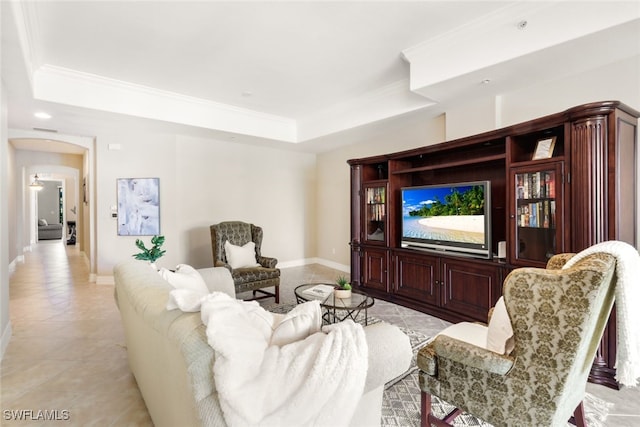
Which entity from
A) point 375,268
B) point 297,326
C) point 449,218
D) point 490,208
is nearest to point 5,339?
point 297,326

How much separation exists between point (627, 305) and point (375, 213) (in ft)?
10.9

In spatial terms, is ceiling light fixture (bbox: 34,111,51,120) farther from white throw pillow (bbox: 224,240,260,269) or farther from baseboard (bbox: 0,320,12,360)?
white throw pillow (bbox: 224,240,260,269)

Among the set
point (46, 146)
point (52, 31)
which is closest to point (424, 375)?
point (52, 31)

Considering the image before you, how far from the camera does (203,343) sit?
1038 millimetres

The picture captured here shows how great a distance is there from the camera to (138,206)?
17.2 feet

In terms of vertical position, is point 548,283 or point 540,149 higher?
point 540,149

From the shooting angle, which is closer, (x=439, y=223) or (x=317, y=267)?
(x=439, y=223)

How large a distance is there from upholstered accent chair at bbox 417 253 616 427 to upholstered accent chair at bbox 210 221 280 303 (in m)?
2.86

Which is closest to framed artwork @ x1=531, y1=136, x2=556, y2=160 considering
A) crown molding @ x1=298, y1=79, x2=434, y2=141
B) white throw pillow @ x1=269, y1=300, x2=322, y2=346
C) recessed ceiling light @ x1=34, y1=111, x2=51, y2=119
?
crown molding @ x1=298, y1=79, x2=434, y2=141

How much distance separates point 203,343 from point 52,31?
3656 mm

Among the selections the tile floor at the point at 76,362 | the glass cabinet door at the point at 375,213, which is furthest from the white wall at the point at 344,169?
the tile floor at the point at 76,362

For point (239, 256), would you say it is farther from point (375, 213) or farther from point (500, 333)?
point (500, 333)

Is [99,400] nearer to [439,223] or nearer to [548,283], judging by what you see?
[548,283]

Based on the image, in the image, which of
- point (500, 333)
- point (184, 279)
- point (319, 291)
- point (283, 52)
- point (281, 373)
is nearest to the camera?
point (281, 373)
